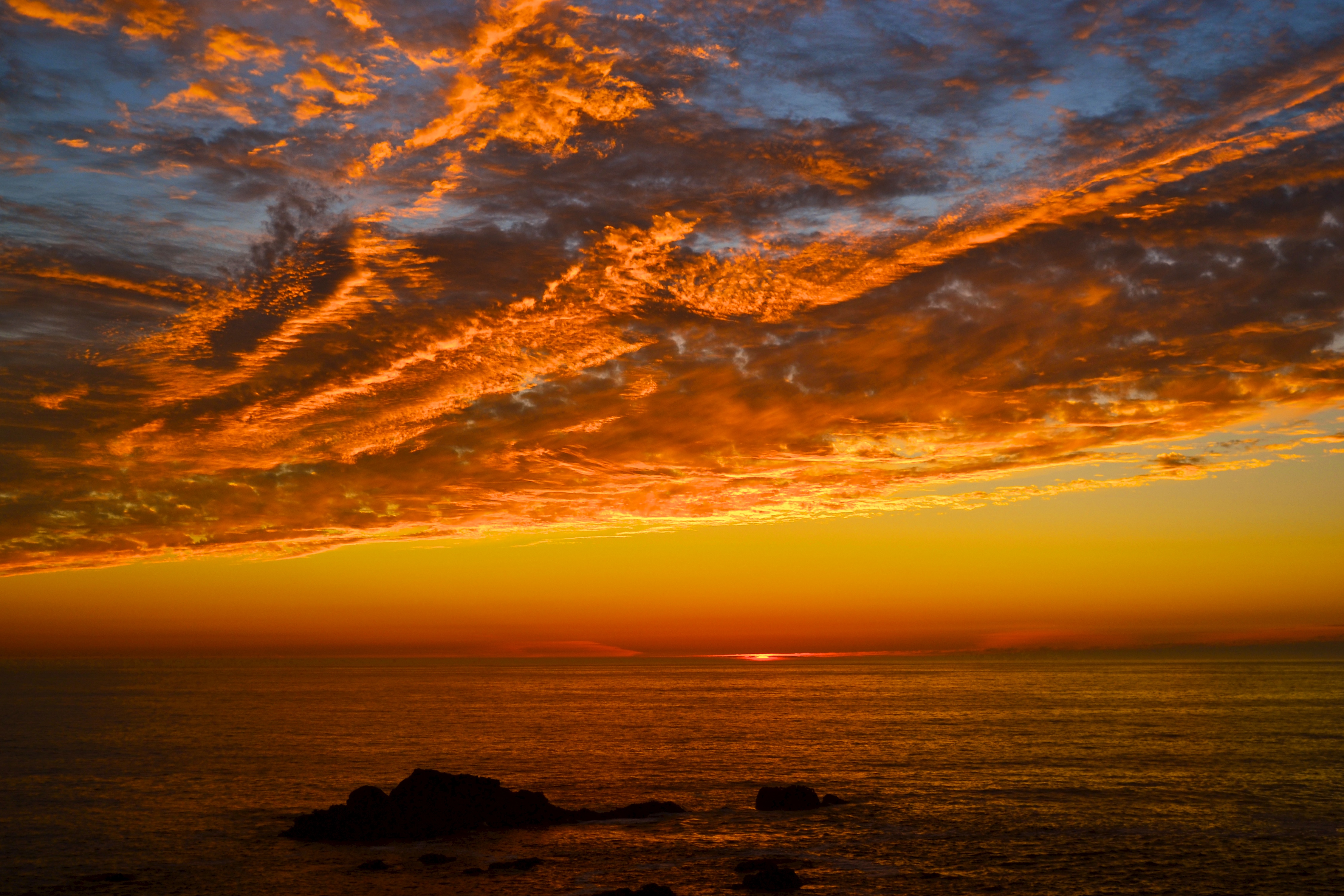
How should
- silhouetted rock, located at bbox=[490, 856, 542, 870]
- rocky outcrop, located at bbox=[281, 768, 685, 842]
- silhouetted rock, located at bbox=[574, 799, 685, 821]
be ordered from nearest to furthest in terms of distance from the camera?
silhouetted rock, located at bbox=[490, 856, 542, 870] < rocky outcrop, located at bbox=[281, 768, 685, 842] < silhouetted rock, located at bbox=[574, 799, 685, 821]

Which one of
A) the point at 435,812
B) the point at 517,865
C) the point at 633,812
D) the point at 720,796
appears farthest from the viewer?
the point at 720,796

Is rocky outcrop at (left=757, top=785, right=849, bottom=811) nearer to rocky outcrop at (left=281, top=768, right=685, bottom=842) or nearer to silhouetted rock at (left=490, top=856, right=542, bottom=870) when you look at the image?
rocky outcrop at (left=281, top=768, right=685, bottom=842)

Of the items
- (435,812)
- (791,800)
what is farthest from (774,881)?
(435,812)

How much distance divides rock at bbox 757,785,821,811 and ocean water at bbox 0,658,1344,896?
4.32 ft

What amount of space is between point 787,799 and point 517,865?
18.8m

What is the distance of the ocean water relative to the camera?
3562 centimetres

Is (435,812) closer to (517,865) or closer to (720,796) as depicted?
(517,865)

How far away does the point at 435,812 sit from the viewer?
146 ft

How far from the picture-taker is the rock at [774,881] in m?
33.3

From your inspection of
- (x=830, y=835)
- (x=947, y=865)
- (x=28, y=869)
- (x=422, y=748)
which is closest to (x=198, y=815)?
(x=28, y=869)

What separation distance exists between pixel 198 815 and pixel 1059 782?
54260 millimetres

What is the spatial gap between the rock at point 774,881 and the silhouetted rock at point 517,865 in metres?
9.31

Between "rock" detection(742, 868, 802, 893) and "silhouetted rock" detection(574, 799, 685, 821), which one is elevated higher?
"rock" detection(742, 868, 802, 893)

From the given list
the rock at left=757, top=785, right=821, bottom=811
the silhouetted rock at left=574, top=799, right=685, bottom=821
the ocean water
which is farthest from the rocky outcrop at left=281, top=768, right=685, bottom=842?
the rock at left=757, top=785, right=821, bottom=811
